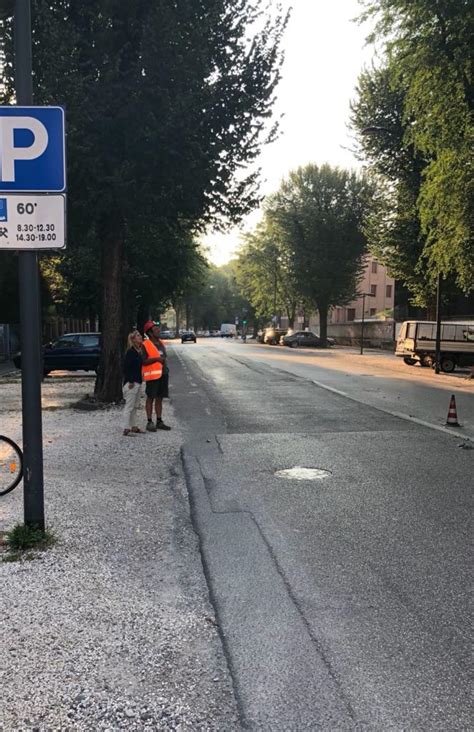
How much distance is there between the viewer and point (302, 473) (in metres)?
7.70

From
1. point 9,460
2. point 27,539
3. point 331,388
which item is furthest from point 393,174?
point 27,539

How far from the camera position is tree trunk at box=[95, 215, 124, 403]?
13.2 metres

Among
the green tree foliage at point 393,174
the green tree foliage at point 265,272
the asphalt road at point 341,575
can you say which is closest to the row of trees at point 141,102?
the asphalt road at point 341,575

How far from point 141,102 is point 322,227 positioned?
4145cm

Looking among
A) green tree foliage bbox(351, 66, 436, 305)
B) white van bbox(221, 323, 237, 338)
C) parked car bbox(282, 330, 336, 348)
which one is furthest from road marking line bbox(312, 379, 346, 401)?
white van bbox(221, 323, 237, 338)

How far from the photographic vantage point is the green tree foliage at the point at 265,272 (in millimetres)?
60719

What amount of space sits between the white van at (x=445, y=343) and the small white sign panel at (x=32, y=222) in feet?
77.7

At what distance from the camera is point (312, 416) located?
41.7 feet

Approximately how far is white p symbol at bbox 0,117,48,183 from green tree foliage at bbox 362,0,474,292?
15787mm

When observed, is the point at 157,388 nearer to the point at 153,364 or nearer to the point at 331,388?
the point at 153,364

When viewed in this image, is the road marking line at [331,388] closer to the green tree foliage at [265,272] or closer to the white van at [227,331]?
the green tree foliage at [265,272]

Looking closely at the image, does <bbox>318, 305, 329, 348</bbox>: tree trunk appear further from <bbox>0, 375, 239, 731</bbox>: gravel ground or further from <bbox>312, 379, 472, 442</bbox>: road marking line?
<bbox>0, 375, 239, 731</bbox>: gravel ground

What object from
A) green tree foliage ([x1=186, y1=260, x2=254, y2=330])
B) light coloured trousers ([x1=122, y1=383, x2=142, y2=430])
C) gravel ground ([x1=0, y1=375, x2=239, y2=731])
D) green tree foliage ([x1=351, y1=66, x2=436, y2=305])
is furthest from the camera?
green tree foliage ([x1=186, y1=260, x2=254, y2=330])

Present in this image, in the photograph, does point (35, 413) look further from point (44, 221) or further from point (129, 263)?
point (129, 263)
